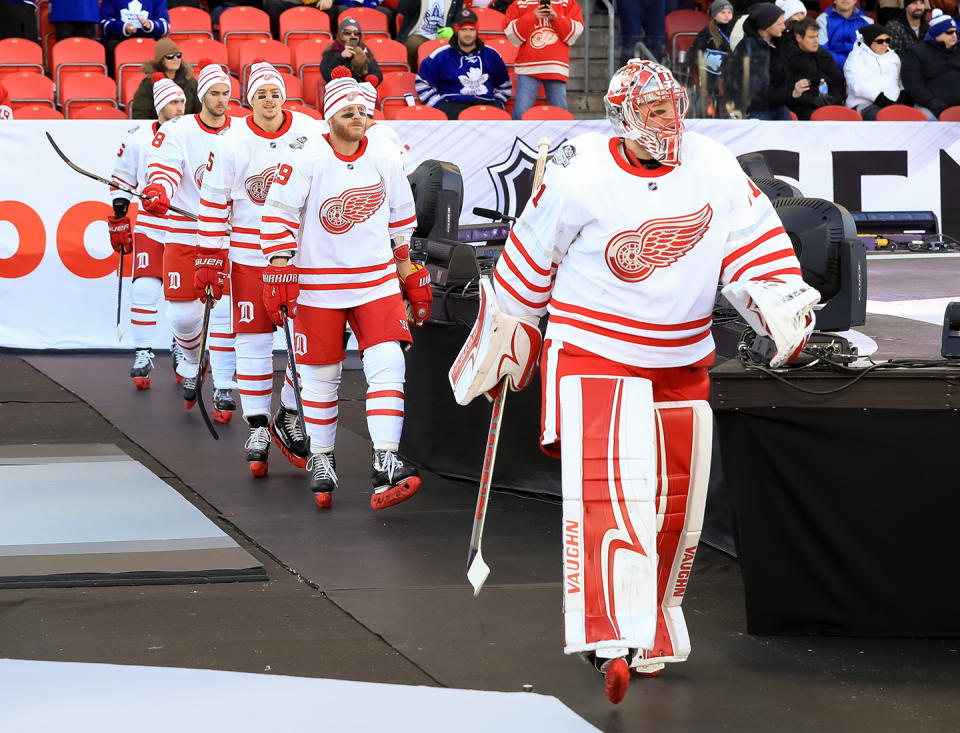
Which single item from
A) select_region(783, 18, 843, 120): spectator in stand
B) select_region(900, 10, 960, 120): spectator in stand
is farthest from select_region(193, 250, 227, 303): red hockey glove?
select_region(900, 10, 960, 120): spectator in stand

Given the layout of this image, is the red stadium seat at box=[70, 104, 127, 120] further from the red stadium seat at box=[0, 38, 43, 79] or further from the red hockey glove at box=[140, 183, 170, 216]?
the red hockey glove at box=[140, 183, 170, 216]

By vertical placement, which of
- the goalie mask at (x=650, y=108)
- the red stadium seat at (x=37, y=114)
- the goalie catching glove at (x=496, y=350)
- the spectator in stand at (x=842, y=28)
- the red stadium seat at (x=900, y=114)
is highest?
the spectator in stand at (x=842, y=28)

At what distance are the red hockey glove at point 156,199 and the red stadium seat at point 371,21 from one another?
5376mm

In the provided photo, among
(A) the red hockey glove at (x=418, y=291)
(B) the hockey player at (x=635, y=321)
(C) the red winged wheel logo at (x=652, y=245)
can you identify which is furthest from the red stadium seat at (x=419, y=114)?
(C) the red winged wheel logo at (x=652, y=245)

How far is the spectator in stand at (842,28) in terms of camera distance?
547 inches

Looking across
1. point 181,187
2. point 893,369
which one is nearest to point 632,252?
point 893,369

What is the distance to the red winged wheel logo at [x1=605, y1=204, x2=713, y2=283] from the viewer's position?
13.7 ft

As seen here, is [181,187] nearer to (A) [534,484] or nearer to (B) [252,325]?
(B) [252,325]

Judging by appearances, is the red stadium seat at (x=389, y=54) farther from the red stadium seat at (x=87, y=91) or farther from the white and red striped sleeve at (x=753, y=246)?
A: the white and red striped sleeve at (x=753, y=246)

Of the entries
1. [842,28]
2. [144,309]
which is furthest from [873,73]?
[144,309]

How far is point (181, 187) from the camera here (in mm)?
8766

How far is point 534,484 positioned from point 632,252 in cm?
289

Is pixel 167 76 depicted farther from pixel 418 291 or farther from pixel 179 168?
pixel 418 291

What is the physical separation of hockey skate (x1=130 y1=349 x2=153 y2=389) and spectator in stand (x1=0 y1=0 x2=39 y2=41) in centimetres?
412
